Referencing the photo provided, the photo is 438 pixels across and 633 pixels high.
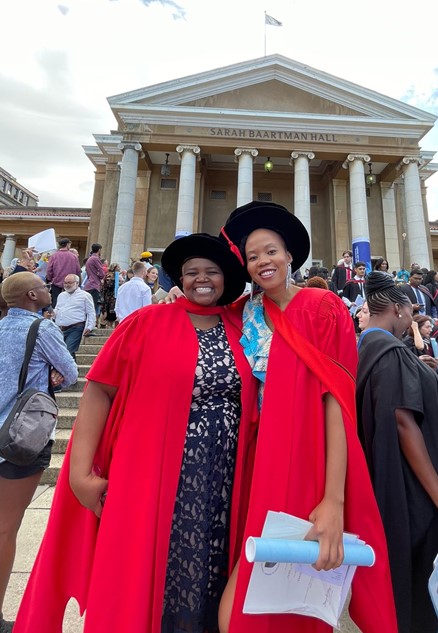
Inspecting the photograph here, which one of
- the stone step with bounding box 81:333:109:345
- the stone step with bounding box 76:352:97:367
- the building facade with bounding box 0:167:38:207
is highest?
the building facade with bounding box 0:167:38:207

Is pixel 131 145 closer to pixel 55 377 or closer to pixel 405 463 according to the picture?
pixel 55 377

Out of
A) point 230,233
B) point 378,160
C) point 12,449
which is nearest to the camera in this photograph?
point 230,233

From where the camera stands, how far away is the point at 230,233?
6.02ft

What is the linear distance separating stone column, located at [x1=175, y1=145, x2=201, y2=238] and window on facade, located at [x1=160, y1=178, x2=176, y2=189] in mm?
3447

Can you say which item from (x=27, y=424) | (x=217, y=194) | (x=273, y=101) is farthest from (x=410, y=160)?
(x=27, y=424)

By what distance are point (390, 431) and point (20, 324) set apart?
243 centimetres

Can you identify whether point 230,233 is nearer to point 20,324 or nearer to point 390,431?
point 390,431

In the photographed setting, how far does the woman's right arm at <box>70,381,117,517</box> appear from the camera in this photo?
1.48m

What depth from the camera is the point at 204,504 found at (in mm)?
1559

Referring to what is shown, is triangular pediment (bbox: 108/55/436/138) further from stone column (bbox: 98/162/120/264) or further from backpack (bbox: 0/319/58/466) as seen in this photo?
backpack (bbox: 0/319/58/466)

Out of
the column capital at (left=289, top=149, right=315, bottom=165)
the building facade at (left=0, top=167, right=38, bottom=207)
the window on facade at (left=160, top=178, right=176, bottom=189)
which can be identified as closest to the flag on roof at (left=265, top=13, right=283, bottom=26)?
the column capital at (left=289, top=149, right=315, bottom=165)

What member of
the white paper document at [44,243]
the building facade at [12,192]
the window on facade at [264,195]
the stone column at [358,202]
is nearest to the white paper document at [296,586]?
the white paper document at [44,243]

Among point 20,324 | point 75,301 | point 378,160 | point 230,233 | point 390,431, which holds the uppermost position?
point 378,160

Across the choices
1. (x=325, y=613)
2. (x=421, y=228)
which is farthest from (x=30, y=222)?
(x=325, y=613)
